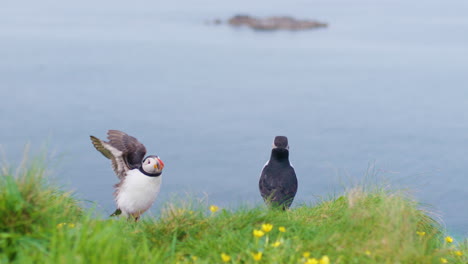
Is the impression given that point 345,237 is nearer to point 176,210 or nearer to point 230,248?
point 230,248

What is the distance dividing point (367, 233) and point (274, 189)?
94.9 inches

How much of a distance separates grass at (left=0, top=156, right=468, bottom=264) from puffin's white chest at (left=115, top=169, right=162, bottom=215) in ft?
4.07

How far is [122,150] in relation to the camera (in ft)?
26.6

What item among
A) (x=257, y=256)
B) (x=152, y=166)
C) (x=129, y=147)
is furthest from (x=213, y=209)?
(x=129, y=147)

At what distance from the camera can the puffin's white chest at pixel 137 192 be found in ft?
25.4

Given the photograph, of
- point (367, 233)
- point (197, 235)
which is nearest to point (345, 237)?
point (367, 233)

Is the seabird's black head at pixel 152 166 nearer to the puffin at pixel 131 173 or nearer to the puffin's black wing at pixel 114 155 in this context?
the puffin at pixel 131 173

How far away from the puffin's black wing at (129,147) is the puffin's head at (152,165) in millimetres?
453

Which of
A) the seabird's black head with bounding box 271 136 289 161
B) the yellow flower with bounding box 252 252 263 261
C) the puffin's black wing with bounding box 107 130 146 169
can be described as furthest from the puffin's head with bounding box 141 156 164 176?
the yellow flower with bounding box 252 252 263 261

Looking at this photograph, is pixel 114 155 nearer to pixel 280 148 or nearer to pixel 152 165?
pixel 152 165

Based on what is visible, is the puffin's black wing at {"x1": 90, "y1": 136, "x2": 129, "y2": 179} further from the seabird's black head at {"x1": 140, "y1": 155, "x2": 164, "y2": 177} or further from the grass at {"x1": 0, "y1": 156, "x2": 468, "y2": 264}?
the grass at {"x1": 0, "y1": 156, "x2": 468, "y2": 264}

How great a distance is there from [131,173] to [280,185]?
1996 millimetres

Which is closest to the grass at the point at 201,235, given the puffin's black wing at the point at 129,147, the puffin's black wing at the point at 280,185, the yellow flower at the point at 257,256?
the yellow flower at the point at 257,256

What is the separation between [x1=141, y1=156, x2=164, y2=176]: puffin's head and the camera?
7625mm
